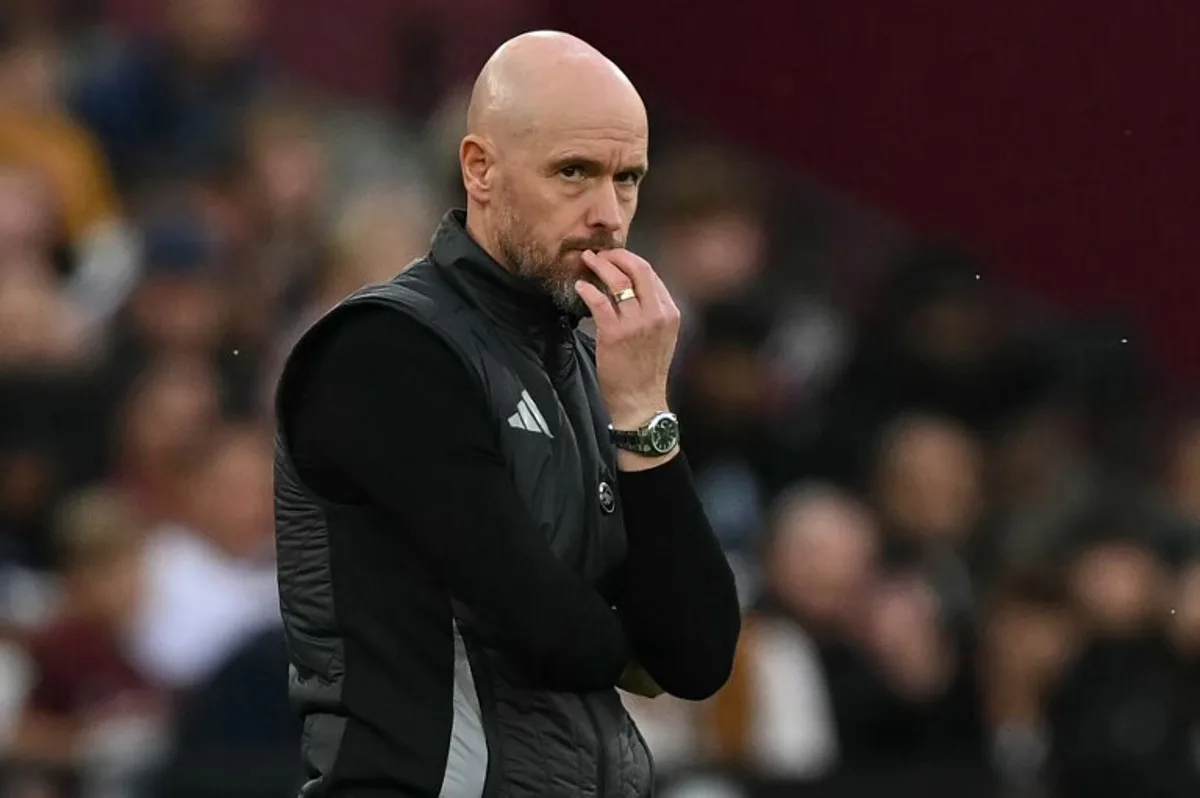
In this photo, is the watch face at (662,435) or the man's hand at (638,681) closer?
the watch face at (662,435)

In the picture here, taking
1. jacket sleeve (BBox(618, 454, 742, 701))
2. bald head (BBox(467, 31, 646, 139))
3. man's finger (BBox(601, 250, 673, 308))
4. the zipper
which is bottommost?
the zipper

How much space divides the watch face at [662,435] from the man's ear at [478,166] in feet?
1.11

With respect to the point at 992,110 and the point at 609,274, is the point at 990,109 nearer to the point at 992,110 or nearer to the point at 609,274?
the point at 992,110

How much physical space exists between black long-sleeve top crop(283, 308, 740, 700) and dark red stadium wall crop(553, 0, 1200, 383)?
8.71 ft

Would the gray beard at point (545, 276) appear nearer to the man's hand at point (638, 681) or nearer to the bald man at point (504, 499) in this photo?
the bald man at point (504, 499)

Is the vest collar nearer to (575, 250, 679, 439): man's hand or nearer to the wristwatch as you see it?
(575, 250, 679, 439): man's hand

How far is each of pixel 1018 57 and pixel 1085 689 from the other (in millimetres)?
1653

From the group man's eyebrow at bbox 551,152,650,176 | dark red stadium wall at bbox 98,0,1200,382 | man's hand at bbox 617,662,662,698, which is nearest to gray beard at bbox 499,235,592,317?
man's eyebrow at bbox 551,152,650,176

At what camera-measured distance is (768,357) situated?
24.3 ft

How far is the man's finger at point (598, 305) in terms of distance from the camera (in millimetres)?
2887

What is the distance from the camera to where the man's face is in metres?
2.92

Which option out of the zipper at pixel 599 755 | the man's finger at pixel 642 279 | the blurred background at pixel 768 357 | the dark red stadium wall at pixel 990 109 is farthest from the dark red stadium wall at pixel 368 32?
the zipper at pixel 599 755

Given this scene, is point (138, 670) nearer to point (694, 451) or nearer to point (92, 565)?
point (92, 565)

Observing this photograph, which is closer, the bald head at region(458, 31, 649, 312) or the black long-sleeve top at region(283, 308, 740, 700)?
the black long-sleeve top at region(283, 308, 740, 700)
